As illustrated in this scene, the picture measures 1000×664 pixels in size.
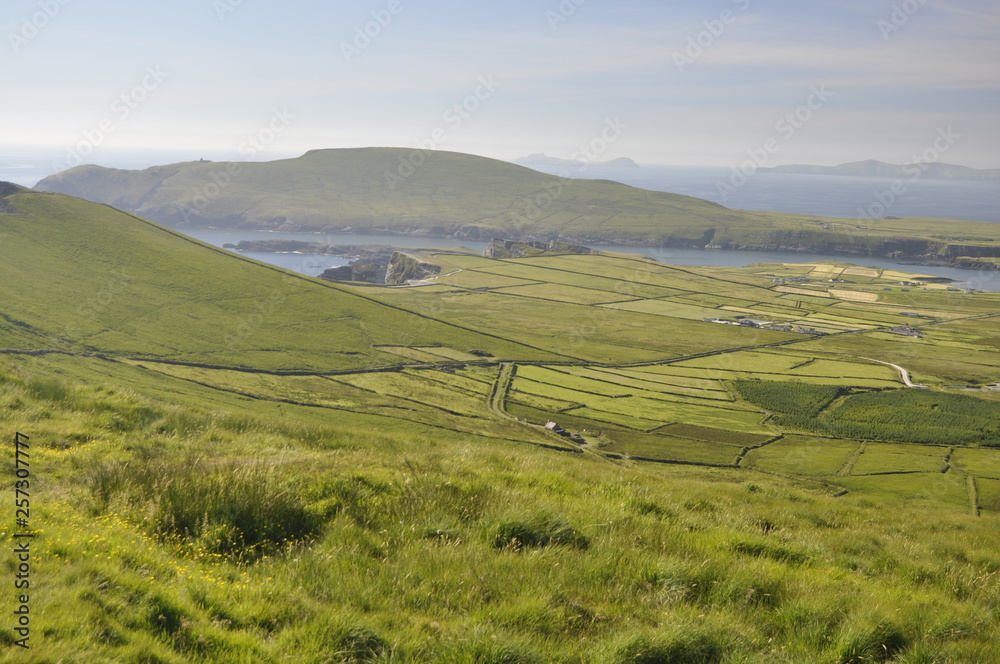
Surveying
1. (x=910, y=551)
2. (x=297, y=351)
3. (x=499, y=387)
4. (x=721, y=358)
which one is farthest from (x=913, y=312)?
(x=910, y=551)

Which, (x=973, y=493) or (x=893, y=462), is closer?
(x=973, y=493)

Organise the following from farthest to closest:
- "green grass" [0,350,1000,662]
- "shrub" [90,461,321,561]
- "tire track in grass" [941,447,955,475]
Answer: "tire track in grass" [941,447,955,475]
"shrub" [90,461,321,561]
"green grass" [0,350,1000,662]

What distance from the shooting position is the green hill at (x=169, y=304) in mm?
114562

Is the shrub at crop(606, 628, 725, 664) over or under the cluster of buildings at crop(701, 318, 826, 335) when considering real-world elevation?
over

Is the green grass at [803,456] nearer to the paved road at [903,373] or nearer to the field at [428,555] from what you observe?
the paved road at [903,373]

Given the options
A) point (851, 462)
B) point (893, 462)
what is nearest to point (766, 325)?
point (893, 462)

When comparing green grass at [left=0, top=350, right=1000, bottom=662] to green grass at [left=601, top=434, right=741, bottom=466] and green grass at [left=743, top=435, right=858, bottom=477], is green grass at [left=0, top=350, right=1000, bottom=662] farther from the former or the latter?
green grass at [left=743, top=435, right=858, bottom=477]

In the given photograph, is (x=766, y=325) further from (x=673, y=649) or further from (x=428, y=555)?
(x=673, y=649)

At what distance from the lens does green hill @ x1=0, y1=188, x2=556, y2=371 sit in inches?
4510

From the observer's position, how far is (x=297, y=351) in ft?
409

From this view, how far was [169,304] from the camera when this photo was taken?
133 meters

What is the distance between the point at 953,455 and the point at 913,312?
122 metres

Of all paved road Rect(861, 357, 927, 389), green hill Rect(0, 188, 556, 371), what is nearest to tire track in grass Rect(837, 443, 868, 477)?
paved road Rect(861, 357, 927, 389)

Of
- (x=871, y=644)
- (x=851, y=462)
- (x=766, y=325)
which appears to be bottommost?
(x=851, y=462)
